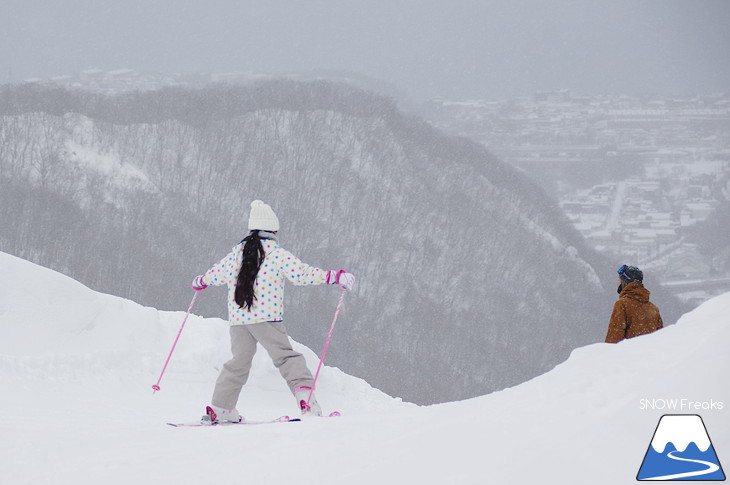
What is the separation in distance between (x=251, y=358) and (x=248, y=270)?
27.3 inches

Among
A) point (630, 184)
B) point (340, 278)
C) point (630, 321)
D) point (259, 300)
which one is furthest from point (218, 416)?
point (630, 184)

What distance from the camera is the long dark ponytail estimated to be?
20.7 feet

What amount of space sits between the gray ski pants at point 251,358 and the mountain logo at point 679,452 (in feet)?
10.9

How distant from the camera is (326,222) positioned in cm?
9650

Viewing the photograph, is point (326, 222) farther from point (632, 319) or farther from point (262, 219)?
point (262, 219)

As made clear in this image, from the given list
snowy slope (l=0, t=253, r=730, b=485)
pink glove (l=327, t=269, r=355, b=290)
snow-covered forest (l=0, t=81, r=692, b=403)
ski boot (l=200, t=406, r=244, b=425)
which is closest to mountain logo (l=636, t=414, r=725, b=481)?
snowy slope (l=0, t=253, r=730, b=485)

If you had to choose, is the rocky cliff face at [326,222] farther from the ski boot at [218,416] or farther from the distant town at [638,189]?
the ski boot at [218,416]

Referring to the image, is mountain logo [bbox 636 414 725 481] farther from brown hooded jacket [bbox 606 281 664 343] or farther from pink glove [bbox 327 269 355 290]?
brown hooded jacket [bbox 606 281 664 343]

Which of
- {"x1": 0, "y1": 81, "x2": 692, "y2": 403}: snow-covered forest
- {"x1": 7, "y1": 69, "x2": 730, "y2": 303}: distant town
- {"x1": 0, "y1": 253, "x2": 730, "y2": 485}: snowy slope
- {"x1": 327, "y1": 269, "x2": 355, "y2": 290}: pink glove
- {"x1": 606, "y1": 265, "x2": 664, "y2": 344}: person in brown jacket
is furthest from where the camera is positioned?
{"x1": 7, "y1": 69, "x2": 730, "y2": 303}: distant town

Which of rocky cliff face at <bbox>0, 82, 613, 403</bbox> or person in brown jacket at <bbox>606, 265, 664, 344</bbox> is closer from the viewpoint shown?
person in brown jacket at <bbox>606, 265, 664, 344</bbox>

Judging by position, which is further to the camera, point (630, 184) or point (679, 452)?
point (630, 184)

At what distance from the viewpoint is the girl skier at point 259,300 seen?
6.31 m

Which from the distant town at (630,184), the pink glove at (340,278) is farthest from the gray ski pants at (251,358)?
the distant town at (630,184)

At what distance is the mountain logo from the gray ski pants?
10.9ft
